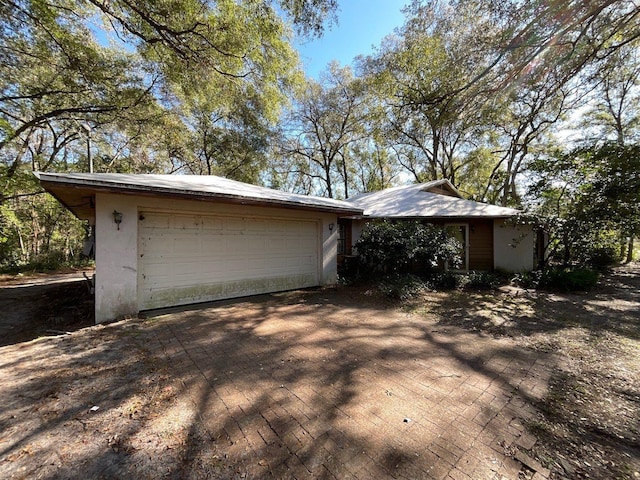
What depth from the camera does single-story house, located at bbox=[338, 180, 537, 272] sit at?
393 inches

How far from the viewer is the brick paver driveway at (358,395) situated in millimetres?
1905

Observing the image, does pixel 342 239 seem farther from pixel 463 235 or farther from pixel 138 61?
pixel 138 61

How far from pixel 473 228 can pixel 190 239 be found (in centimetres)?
1038

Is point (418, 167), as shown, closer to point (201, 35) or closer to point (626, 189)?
point (626, 189)

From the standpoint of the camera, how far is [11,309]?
6.53m

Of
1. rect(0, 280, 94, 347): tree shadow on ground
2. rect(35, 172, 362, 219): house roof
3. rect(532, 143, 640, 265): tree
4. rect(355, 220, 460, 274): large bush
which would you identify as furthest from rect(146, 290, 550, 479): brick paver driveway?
rect(532, 143, 640, 265): tree

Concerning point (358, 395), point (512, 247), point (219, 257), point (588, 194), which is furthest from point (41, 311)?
point (588, 194)

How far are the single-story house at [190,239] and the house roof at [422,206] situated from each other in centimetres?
325

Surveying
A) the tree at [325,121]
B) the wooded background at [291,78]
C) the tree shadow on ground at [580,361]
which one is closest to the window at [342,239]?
the wooded background at [291,78]

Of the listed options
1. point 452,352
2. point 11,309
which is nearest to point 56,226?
point 11,309

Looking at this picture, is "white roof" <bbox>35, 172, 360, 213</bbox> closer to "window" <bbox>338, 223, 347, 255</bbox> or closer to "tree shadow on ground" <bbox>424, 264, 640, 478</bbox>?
"tree shadow on ground" <bbox>424, 264, 640, 478</bbox>

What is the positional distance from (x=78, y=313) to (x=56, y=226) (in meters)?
16.5

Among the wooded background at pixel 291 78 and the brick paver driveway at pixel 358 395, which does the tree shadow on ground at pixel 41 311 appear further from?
the wooded background at pixel 291 78

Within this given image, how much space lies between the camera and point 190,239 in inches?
242
